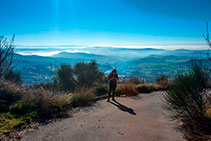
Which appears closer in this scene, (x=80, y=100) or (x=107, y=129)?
(x=107, y=129)

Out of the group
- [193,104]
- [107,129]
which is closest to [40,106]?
[107,129]

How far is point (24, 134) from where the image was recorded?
344cm

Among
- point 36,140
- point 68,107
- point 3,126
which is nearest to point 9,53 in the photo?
point 3,126

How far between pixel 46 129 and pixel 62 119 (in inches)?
29.7

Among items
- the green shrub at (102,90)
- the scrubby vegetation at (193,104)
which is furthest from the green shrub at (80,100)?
the scrubby vegetation at (193,104)

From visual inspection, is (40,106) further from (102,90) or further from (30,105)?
(102,90)

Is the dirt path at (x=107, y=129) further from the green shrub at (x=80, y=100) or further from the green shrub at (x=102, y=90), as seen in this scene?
the green shrub at (x=102, y=90)

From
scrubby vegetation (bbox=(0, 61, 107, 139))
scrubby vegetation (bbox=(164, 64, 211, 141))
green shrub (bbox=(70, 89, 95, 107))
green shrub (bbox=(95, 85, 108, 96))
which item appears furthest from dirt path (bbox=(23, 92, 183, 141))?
green shrub (bbox=(95, 85, 108, 96))

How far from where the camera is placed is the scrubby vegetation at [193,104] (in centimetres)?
306

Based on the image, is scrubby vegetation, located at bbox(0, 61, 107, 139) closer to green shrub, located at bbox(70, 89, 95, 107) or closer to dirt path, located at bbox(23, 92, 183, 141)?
green shrub, located at bbox(70, 89, 95, 107)

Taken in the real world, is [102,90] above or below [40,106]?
below

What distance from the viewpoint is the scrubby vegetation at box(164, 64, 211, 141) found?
3062mm

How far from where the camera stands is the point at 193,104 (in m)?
3.70

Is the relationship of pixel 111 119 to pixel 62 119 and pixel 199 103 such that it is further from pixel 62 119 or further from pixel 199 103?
pixel 199 103
